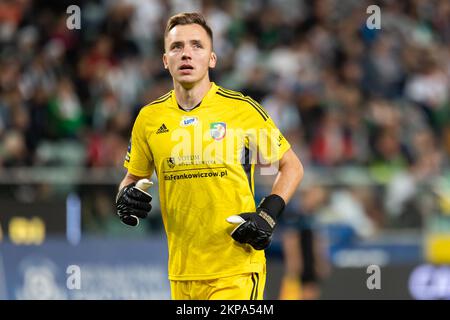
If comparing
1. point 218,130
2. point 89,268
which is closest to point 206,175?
point 218,130

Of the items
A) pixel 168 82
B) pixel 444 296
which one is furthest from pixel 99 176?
pixel 444 296

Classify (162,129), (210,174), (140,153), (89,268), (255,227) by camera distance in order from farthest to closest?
(89,268)
(140,153)
(162,129)
(210,174)
(255,227)

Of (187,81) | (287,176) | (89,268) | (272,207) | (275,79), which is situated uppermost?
(275,79)

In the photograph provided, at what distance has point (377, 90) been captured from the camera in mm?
16891

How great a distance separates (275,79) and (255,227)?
10.1m

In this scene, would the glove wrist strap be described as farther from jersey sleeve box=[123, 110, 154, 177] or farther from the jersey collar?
jersey sleeve box=[123, 110, 154, 177]

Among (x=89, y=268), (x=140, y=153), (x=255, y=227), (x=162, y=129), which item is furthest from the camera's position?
(x=89, y=268)

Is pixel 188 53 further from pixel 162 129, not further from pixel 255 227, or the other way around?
pixel 255 227

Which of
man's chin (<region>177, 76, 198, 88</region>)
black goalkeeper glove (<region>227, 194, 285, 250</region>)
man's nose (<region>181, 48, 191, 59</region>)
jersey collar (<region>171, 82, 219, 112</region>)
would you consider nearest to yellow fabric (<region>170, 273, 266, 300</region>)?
black goalkeeper glove (<region>227, 194, 285, 250</region>)

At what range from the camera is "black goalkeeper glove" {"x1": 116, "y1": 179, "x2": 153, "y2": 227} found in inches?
276

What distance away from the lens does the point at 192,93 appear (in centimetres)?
716

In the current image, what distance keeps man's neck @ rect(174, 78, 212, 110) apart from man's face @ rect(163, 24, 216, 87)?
0.06m

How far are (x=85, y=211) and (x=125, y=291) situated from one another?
113cm
